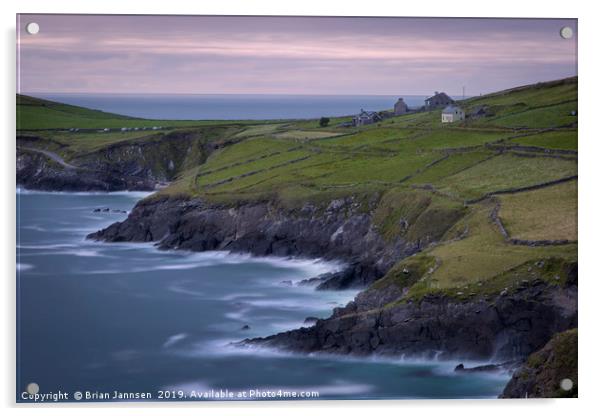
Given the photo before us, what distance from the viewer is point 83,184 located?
37.5m

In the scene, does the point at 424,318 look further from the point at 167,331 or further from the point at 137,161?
the point at 137,161

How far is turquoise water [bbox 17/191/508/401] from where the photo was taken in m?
24.8

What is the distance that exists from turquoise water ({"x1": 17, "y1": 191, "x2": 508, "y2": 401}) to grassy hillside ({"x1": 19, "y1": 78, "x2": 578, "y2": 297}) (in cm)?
253

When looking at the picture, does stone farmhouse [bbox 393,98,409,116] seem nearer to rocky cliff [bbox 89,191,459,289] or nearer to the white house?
the white house

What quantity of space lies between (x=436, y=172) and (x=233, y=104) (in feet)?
20.4

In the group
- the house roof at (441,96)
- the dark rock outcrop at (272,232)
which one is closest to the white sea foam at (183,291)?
the dark rock outcrop at (272,232)

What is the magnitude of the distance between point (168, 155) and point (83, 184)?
320cm

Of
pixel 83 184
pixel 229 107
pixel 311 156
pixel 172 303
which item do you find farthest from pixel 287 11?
pixel 83 184

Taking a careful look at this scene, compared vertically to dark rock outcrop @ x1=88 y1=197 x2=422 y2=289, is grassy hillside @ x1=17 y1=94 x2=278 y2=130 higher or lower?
higher

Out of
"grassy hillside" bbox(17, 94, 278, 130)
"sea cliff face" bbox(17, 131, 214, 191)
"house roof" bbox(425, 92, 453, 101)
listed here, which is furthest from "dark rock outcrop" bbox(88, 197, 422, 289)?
"house roof" bbox(425, 92, 453, 101)

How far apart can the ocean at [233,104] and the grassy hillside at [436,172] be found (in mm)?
1087

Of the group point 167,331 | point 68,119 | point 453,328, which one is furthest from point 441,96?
point 68,119

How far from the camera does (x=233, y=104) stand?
2958 cm

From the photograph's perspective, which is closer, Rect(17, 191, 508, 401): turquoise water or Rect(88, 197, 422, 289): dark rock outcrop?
Rect(17, 191, 508, 401): turquoise water
